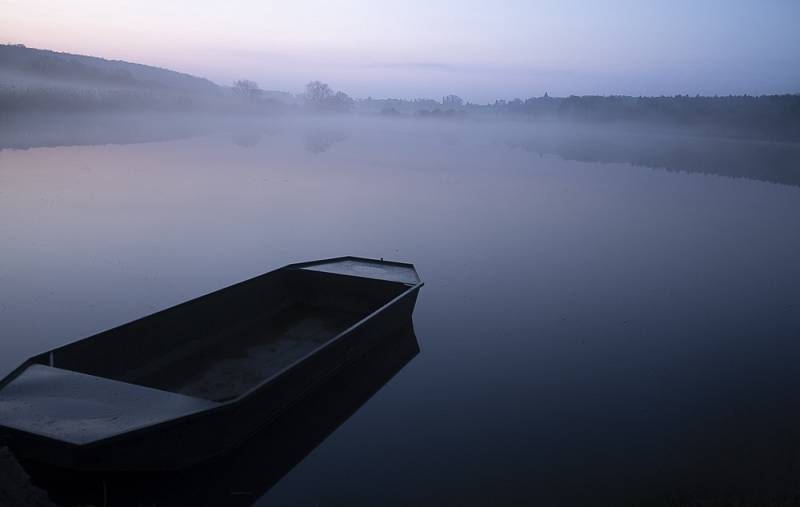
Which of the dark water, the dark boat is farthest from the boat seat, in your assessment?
the dark water

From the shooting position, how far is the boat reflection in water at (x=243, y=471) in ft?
14.9

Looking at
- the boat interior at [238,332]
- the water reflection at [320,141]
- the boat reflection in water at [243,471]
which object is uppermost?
the water reflection at [320,141]

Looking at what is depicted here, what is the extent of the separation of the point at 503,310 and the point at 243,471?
5.73m

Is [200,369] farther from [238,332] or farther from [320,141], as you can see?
[320,141]

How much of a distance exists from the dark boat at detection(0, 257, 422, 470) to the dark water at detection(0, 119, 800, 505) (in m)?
0.84

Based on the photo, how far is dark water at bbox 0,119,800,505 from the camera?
219 inches

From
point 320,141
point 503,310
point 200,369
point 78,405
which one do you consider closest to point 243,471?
point 78,405

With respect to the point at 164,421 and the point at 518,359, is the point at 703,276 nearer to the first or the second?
the point at 518,359

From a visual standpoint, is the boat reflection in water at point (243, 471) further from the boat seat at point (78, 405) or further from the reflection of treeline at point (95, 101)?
the reflection of treeline at point (95, 101)

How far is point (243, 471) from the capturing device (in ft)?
17.2

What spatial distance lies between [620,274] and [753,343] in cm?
374

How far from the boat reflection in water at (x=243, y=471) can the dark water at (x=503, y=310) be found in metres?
0.17

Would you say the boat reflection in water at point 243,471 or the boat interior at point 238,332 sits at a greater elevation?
the boat interior at point 238,332

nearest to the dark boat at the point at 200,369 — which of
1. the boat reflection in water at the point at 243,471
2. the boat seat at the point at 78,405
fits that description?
the boat seat at the point at 78,405
